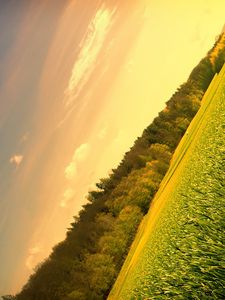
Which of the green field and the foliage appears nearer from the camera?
the green field

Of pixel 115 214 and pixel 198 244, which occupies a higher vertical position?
pixel 115 214

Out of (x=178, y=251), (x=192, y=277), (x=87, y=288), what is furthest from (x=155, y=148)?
(x=192, y=277)

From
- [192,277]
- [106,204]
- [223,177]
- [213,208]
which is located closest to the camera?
[192,277]

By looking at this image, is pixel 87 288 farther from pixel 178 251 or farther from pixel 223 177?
pixel 223 177

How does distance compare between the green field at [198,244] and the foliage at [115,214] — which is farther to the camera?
the foliage at [115,214]

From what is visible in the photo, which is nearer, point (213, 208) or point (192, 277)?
point (192, 277)

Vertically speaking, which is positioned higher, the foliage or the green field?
the foliage

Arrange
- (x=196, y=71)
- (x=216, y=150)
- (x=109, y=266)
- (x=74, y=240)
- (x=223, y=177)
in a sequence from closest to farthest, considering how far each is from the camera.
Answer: (x=223, y=177), (x=216, y=150), (x=109, y=266), (x=74, y=240), (x=196, y=71)

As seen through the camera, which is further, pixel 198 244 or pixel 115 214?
pixel 115 214

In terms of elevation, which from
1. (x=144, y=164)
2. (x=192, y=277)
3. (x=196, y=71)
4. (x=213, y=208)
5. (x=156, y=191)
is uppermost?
(x=196, y=71)

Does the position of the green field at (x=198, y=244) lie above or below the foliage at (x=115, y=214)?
below

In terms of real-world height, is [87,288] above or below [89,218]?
below
